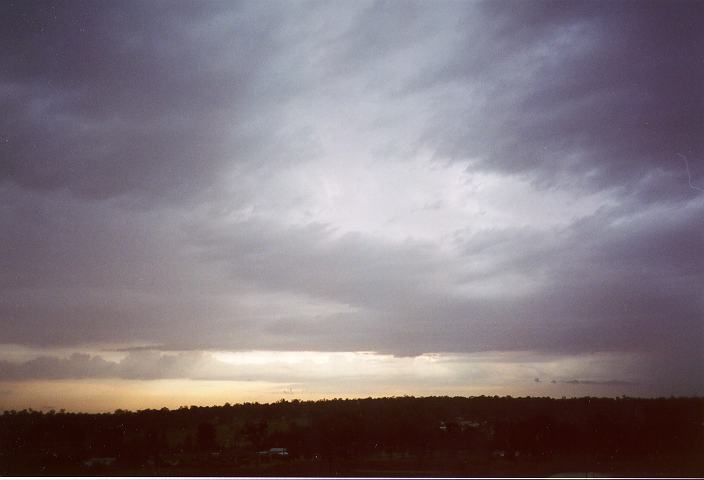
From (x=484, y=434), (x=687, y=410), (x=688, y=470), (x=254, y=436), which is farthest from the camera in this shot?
(x=254, y=436)

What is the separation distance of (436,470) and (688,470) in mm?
10736

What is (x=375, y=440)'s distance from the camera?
38.4 meters

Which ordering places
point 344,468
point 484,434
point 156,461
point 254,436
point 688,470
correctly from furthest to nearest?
point 254,436, point 484,434, point 156,461, point 344,468, point 688,470

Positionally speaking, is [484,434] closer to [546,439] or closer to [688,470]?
[546,439]

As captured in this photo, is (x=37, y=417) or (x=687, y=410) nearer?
(x=687, y=410)

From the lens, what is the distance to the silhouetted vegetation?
95.9ft

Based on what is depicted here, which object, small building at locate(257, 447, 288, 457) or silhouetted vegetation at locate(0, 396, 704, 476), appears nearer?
silhouetted vegetation at locate(0, 396, 704, 476)

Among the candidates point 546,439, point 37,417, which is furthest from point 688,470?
point 37,417

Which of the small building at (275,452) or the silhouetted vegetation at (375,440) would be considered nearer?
the silhouetted vegetation at (375,440)

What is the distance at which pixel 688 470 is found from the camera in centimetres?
2173

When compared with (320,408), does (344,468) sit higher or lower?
lower

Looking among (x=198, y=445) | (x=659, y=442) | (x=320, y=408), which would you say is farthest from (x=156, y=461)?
(x=659, y=442)

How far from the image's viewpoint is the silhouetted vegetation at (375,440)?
29219 mm

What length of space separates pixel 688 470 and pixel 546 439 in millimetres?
13228
